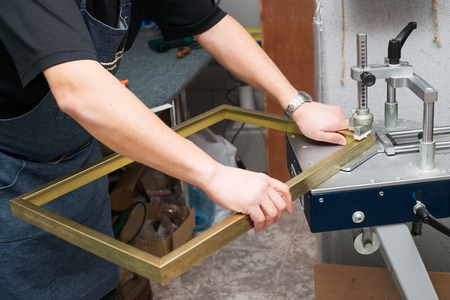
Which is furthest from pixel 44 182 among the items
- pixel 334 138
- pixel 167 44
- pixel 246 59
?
pixel 167 44

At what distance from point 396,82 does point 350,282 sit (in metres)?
0.71

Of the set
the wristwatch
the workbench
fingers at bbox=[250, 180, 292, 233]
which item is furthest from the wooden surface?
fingers at bbox=[250, 180, 292, 233]

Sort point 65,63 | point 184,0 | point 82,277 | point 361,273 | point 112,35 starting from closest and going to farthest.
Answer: point 65,63, point 112,35, point 184,0, point 82,277, point 361,273

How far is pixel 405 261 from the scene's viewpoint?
0.93 metres

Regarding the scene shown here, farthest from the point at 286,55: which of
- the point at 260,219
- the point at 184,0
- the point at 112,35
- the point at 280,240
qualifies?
the point at 260,219

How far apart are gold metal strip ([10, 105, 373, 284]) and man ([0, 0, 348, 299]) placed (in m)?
0.05

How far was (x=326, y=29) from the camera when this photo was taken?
1369mm

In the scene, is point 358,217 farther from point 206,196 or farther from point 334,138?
point 206,196

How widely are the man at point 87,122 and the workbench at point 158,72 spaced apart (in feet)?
2.03

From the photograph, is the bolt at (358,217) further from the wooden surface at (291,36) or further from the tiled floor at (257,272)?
the wooden surface at (291,36)

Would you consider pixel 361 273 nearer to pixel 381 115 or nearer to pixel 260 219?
pixel 381 115

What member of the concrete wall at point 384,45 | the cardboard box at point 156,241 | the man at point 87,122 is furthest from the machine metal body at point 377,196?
the cardboard box at point 156,241

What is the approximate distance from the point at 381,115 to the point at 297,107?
480mm

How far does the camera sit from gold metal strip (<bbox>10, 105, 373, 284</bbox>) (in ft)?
2.32
